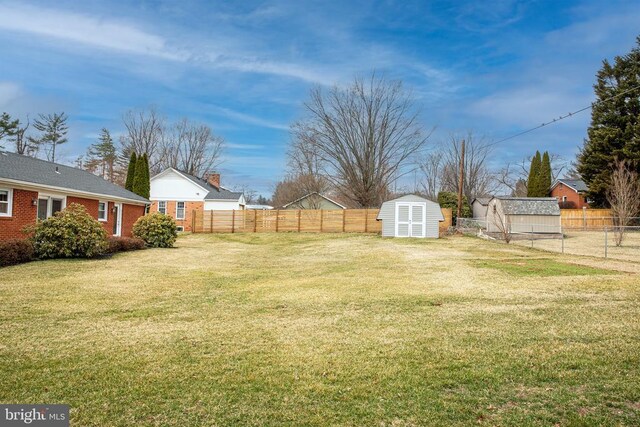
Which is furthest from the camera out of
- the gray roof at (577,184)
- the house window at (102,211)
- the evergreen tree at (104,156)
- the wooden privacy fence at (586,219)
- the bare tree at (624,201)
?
the evergreen tree at (104,156)

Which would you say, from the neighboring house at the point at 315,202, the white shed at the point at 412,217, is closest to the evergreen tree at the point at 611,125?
the white shed at the point at 412,217

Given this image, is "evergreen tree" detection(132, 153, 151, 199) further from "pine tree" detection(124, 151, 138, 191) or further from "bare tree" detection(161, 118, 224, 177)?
"bare tree" detection(161, 118, 224, 177)

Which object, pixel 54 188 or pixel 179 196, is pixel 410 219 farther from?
pixel 179 196

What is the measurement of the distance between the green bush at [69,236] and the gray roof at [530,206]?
81.8 ft

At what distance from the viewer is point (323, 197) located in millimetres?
42344

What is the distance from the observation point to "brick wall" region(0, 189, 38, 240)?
14760 mm

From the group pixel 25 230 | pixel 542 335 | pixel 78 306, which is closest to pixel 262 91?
pixel 25 230

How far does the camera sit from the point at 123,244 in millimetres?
17891

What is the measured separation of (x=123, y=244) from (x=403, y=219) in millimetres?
16935

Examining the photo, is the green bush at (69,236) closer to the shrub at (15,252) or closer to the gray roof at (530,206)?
the shrub at (15,252)

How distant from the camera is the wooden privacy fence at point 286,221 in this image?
1260 inches

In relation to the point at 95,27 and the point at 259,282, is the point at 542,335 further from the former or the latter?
the point at 95,27

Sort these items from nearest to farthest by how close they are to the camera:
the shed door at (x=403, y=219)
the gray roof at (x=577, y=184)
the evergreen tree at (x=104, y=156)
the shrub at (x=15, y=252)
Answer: the shrub at (x=15, y=252) → the shed door at (x=403, y=219) → the gray roof at (x=577, y=184) → the evergreen tree at (x=104, y=156)

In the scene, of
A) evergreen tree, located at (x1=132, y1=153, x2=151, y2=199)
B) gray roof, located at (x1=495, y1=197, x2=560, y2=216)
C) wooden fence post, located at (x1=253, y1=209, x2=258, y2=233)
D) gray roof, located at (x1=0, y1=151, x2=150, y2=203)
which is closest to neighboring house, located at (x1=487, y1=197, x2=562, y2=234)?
gray roof, located at (x1=495, y1=197, x2=560, y2=216)
